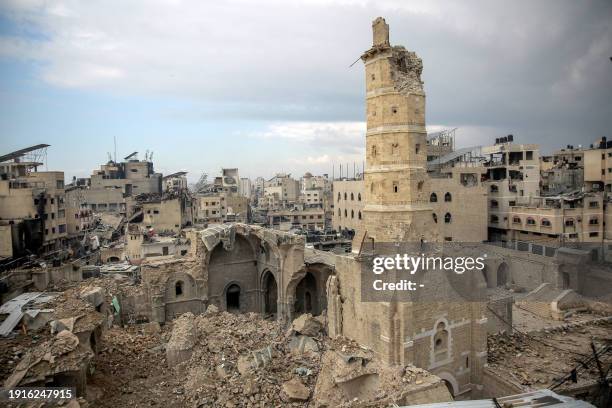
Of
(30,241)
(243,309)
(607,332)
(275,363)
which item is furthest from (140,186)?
(607,332)


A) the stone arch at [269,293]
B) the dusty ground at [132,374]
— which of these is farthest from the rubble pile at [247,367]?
the stone arch at [269,293]

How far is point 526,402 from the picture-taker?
13.3 m

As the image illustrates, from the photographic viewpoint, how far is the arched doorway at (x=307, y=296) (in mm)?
30312

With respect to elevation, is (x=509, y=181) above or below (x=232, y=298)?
above

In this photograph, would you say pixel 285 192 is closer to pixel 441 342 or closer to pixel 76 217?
pixel 76 217

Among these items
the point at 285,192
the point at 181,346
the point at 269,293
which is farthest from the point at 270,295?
the point at 285,192

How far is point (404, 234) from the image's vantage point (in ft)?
61.8

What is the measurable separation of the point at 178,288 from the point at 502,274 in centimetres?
2623

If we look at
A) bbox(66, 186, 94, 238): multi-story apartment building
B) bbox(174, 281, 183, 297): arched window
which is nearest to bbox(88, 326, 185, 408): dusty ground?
bbox(174, 281, 183, 297): arched window

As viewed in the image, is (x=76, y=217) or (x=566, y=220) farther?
(x=76, y=217)

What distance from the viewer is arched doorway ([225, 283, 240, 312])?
Answer: 3095 centimetres

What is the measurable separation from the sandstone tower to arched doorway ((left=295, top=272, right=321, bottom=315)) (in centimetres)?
1171

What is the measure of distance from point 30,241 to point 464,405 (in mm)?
36485

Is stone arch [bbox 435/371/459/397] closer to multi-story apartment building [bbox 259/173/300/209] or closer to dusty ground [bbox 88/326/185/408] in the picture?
dusty ground [bbox 88/326/185/408]
